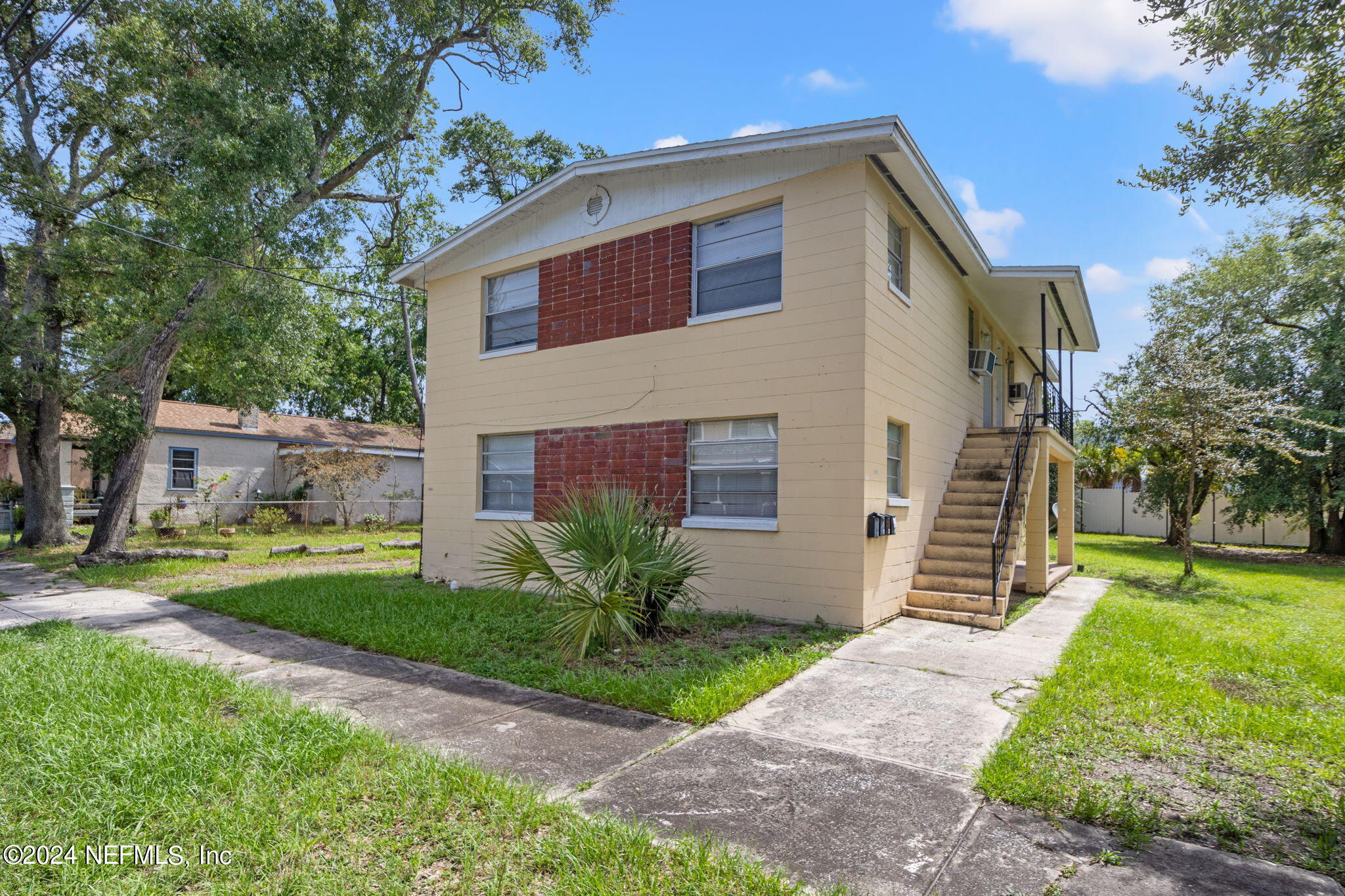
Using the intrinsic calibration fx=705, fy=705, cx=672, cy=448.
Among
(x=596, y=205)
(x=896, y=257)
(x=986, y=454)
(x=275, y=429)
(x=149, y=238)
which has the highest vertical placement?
(x=149, y=238)

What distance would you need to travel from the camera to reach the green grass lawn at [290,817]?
9.16 feet

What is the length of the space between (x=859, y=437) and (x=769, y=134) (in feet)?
11.7

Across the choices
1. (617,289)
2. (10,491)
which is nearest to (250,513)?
(10,491)

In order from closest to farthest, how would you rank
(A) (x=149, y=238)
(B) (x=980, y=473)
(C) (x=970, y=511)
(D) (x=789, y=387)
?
(D) (x=789, y=387) → (C) (x=970, y=511) → (B) (x=980, y=473) → (A) (x=149, y=238)

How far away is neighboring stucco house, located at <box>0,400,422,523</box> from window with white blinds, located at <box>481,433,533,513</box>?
14195mm

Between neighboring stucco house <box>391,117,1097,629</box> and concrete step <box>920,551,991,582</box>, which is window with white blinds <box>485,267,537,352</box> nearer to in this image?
neighboring stucco house <box>391,117,1097,629</box>

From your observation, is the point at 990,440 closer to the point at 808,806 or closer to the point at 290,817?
the point at 808,806

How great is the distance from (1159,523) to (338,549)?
2894cm

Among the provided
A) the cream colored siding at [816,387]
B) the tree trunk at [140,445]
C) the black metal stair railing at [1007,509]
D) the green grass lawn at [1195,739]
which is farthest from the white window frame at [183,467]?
the green grass lawn at [1195,739]

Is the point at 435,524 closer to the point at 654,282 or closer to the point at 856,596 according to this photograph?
the point at 654,282

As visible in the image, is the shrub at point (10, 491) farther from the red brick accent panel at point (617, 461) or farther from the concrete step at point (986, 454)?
the concrete step at point (986, 454)

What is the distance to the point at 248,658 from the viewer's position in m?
6.56

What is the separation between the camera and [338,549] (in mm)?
16781

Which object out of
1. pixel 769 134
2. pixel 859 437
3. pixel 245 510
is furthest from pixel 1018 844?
pixel 245 510
